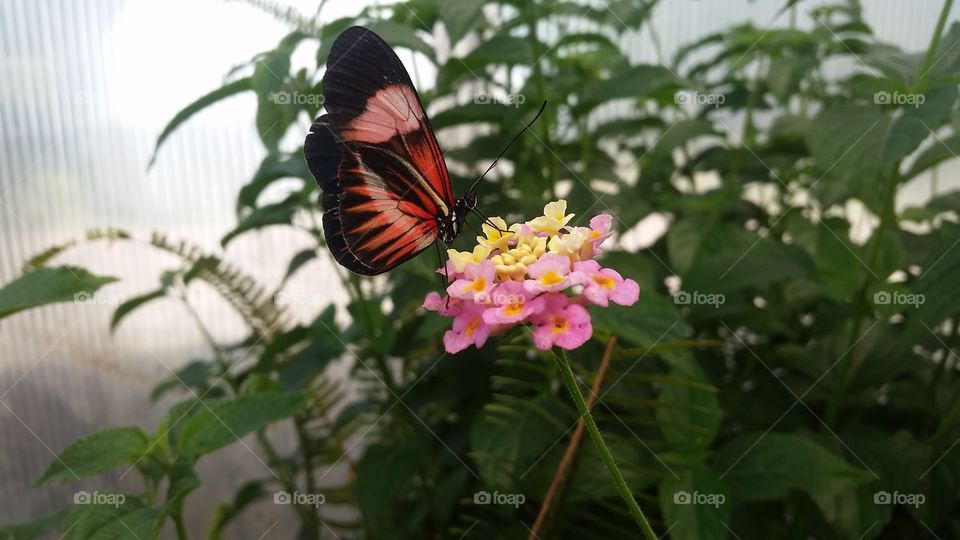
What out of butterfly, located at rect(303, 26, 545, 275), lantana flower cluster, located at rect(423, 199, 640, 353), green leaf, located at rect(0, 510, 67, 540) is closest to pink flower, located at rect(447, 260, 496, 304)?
lantana flower cluster, located at rect(423, 199, 640, 353)

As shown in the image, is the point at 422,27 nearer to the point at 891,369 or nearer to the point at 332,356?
the point at 332,356

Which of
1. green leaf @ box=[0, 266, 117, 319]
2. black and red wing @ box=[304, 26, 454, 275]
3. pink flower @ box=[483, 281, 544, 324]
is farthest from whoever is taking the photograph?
green leaf @ box=[0, 266, 117, 319]

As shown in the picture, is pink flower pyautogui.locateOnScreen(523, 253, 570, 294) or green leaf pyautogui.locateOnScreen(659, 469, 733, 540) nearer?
pink flower pyautogui.locateOnScreen(523, 253, 570, 294)

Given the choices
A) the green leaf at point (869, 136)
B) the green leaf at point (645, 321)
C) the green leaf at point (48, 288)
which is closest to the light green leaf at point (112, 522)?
the green leaf at point (48, 288)

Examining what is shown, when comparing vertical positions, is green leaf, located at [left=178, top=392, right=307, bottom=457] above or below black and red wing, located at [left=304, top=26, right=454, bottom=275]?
below

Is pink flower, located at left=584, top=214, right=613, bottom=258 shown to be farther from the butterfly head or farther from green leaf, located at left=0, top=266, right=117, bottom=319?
green leaf, located at left=0, top=266, right=117, bottom=319

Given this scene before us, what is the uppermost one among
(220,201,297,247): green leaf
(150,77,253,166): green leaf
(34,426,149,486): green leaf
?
(150,77,253,166): green leaf
